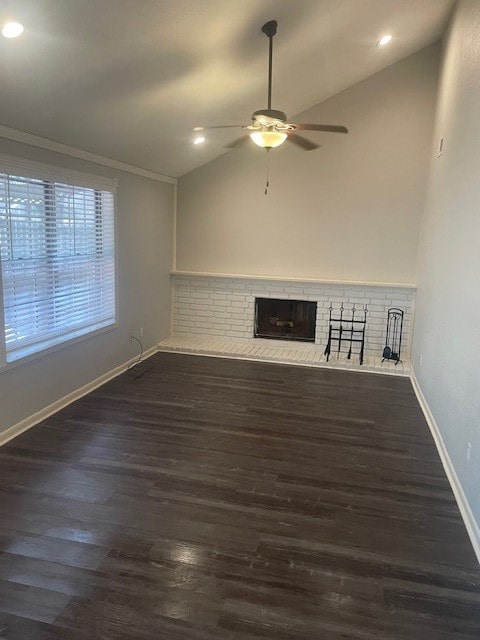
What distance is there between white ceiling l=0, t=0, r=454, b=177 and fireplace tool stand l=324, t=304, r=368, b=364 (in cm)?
266

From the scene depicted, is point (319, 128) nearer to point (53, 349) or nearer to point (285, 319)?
point (53, 349)

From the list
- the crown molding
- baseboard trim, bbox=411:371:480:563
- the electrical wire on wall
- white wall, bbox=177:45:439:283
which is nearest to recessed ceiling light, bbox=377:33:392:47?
white wall, bbox=177:45:439:283

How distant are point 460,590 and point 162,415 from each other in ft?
8.64

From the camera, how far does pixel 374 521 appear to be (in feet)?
8.88

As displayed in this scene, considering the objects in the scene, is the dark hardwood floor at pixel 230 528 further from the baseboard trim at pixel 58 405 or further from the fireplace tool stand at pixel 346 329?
the fireplace tool stand at pixel 346 329

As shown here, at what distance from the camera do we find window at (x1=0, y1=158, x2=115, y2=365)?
11.6ft

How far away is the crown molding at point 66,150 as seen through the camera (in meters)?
3.44

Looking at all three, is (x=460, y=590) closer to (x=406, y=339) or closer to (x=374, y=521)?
(x=374, y=521)

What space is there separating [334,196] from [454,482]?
3.98 meters

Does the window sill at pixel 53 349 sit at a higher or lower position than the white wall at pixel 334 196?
lower

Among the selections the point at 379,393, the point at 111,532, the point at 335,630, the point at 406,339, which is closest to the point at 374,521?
the point at 335,630

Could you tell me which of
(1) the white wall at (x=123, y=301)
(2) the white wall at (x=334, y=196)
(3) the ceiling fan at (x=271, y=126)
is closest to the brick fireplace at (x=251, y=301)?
(2) the white wall at (x=334, y=196)

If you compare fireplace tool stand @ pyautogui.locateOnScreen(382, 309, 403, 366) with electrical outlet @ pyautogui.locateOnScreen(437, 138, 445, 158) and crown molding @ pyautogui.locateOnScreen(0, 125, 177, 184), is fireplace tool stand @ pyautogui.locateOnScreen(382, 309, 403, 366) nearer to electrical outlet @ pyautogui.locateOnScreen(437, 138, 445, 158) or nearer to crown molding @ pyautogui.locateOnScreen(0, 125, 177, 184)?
electrical outlet @ pyautogui.locateOnScreen(437, 138, 445, 158)

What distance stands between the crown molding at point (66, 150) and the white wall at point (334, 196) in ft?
3.66
